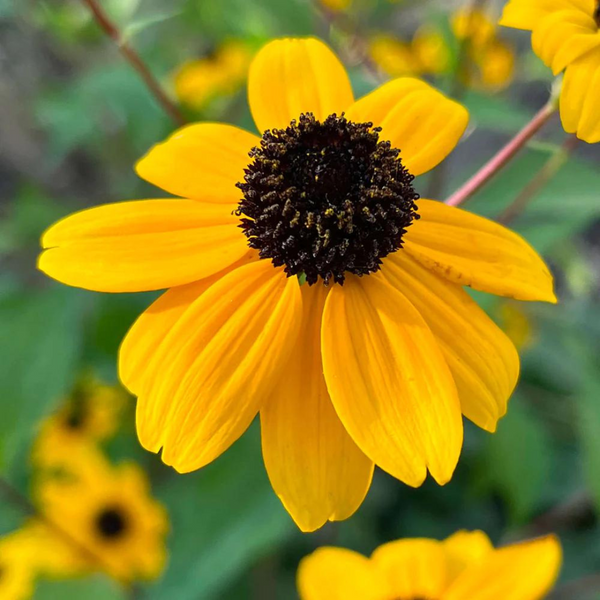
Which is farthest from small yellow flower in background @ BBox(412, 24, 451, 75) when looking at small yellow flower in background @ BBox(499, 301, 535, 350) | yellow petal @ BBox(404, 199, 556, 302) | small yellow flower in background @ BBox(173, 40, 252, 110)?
yellow petal @ BBox(404, 199, 556, 302)

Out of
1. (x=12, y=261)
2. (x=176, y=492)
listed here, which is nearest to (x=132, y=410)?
(x=176, y=492)

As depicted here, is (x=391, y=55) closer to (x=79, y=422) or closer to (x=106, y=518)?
(x=79, y=422)

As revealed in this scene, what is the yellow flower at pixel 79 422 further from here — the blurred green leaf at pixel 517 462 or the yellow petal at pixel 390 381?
→ the yellow petal at pixel 390 381

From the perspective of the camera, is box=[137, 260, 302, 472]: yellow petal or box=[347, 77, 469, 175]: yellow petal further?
box=[347, 77, 469, 175]: yellow petal

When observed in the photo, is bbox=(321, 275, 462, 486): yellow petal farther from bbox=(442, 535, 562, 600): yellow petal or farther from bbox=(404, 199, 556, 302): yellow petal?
bbox=(442, 535, 562, 600): yellow petal

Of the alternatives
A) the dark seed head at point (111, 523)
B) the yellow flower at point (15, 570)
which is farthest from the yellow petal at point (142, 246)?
the dark seed head at point (111, 523)

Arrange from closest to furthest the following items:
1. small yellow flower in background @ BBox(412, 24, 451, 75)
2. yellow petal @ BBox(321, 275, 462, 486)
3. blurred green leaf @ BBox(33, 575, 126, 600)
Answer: yellow petal @ BBox(321, 275, 462, 486)
blurred green leaf @ BBox(33, 575, 126, 600)
small yellow flower in background @ BBox(412, 24, 451, 75)
